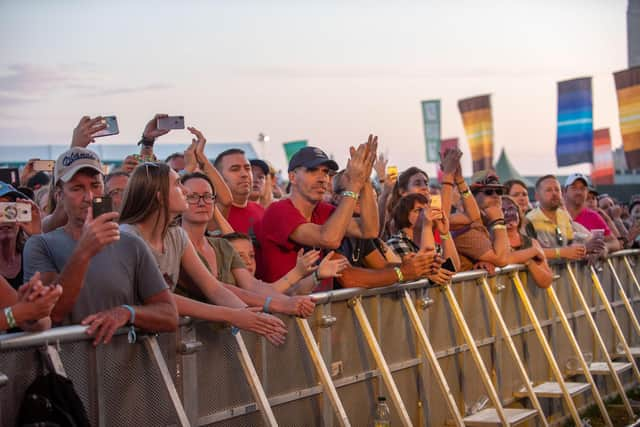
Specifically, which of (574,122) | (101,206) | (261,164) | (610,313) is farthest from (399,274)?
(574,122)

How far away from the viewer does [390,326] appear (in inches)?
306

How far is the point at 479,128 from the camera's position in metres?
27.4

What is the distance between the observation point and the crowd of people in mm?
4984

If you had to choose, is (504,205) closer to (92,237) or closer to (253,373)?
(253,373)

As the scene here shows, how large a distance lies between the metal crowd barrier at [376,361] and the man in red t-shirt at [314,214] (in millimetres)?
451

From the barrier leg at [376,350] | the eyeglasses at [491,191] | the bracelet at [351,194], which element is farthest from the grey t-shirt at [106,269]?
the eyeglasses at [491,191]

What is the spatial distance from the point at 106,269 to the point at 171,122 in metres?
2.69

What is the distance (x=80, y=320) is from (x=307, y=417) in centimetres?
205

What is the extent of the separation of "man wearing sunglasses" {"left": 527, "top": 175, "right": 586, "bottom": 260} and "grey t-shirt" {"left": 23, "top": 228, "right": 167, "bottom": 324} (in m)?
7.27

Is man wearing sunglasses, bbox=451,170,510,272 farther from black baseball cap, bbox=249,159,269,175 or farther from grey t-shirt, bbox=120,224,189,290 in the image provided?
grey t-shirt, bbox=120,224,189,290

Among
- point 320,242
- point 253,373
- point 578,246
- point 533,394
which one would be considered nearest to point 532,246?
point 578,246

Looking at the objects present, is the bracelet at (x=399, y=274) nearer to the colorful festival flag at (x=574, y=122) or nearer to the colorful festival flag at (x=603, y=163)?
the colorful festival flag at (x=574, y=122)

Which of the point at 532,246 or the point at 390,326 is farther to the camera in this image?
the point at 532,246

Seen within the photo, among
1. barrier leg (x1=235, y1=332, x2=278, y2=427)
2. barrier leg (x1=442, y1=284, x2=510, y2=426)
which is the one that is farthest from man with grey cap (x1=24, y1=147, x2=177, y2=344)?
barrier leg (x1=442, y1=284, x2=510, y2=426)
